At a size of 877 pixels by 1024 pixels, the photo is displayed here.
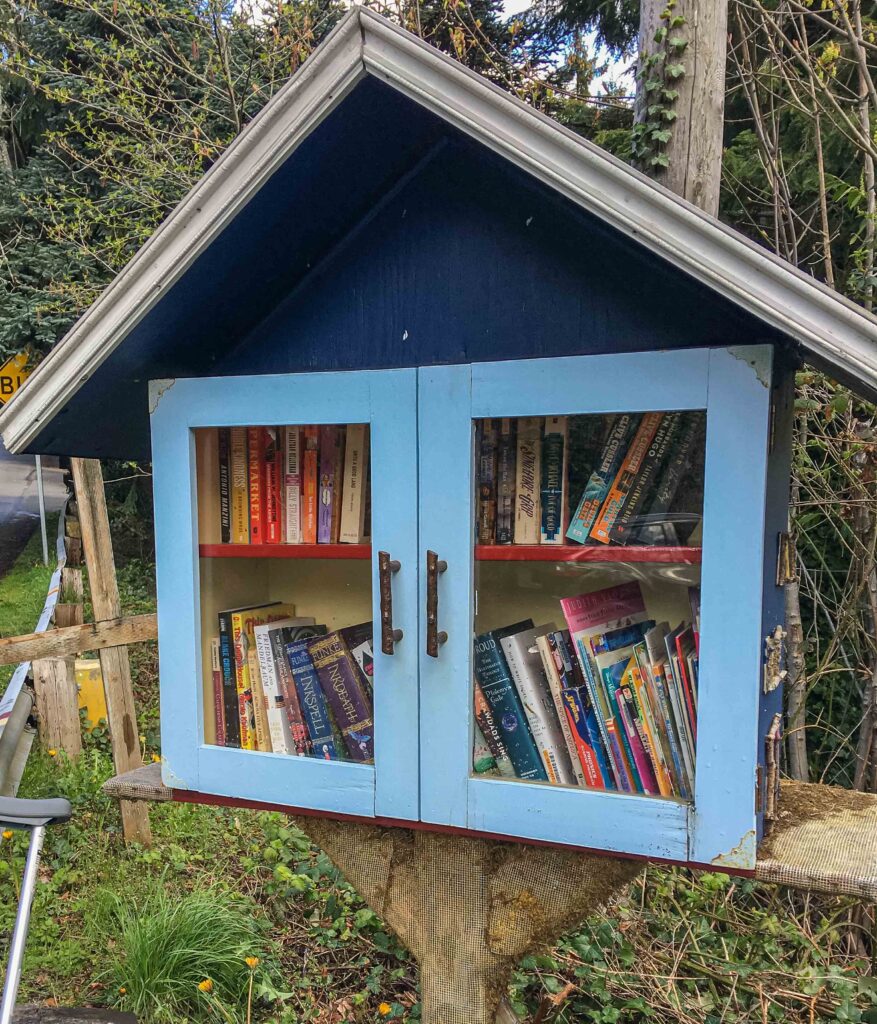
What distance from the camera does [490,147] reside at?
3.82ft

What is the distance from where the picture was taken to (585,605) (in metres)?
1.43

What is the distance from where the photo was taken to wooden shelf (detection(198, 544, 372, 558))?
155cm

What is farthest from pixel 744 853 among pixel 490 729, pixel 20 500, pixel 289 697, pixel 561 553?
pixel 20 500

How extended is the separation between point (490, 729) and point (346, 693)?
0.35 m

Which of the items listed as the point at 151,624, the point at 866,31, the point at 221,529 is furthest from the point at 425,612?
the point at 866,31

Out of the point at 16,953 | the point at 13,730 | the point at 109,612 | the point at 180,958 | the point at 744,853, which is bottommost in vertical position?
the point at 180,958

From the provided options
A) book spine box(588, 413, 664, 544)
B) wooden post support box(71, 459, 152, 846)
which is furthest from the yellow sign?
book spine box(588, 413, 664, 544)

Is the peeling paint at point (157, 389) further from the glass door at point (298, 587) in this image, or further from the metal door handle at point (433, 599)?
the metal door handle at point (433, 599)

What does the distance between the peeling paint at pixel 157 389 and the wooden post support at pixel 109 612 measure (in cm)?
200

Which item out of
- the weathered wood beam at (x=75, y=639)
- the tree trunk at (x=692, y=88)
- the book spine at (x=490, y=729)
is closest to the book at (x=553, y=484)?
the book spine at (x=490, y=729)

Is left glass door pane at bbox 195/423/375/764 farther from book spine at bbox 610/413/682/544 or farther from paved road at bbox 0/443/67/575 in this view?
paved road at bbox 0/443/67/575

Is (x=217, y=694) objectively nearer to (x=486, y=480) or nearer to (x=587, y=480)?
(x=486, y=480)

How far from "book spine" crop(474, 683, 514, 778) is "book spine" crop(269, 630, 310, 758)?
41 cm

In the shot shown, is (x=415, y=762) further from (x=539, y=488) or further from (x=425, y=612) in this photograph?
(x=539, y=488)
